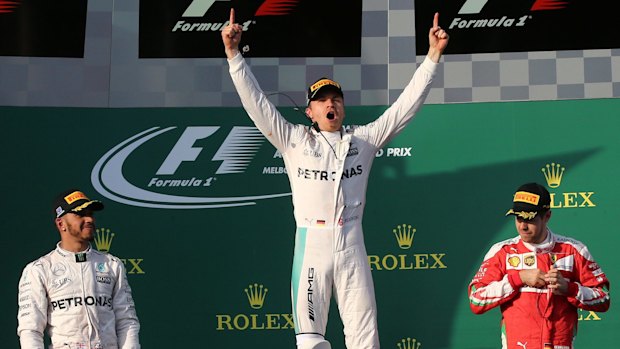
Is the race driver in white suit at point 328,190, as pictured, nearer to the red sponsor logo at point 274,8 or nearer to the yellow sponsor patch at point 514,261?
the yellow sponsor patch at point 514,261

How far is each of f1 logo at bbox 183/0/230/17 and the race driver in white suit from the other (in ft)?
5.99

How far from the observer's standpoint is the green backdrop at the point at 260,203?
624 cm

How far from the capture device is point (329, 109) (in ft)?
15.8

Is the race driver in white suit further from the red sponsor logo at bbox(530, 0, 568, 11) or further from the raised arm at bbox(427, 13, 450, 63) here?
the red sponsor logo at bbox(530, 0, 568, 11)

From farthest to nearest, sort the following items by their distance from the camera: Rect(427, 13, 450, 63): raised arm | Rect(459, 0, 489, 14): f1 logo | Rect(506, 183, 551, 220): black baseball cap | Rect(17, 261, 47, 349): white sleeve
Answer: Rect(459, 0, 489, 14): f1 logo → Rect(427, 13, 450, 63): raised arm → Rect(17, 261, 47, 349): white sleeve → Rect(506, 183, 551, 220): black baseball cap

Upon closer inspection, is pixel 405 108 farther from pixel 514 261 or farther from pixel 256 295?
pixel 256 295

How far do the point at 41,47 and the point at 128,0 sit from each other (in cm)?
59

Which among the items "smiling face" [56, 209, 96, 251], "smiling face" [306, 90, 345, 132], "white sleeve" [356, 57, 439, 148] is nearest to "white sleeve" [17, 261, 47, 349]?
"smiling face" [56, 209, 96, 251]

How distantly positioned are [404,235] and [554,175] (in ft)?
3.03

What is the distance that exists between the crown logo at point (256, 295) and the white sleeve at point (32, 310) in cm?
183

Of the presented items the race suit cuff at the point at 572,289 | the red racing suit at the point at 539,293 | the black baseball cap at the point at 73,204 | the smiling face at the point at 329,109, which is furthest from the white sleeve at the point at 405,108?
the black baseball cap at the point at 73,204

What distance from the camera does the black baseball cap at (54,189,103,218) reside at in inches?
189

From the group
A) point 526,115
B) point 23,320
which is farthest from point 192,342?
point 526,115

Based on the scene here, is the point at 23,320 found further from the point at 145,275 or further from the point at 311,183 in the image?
the point at 145,275
